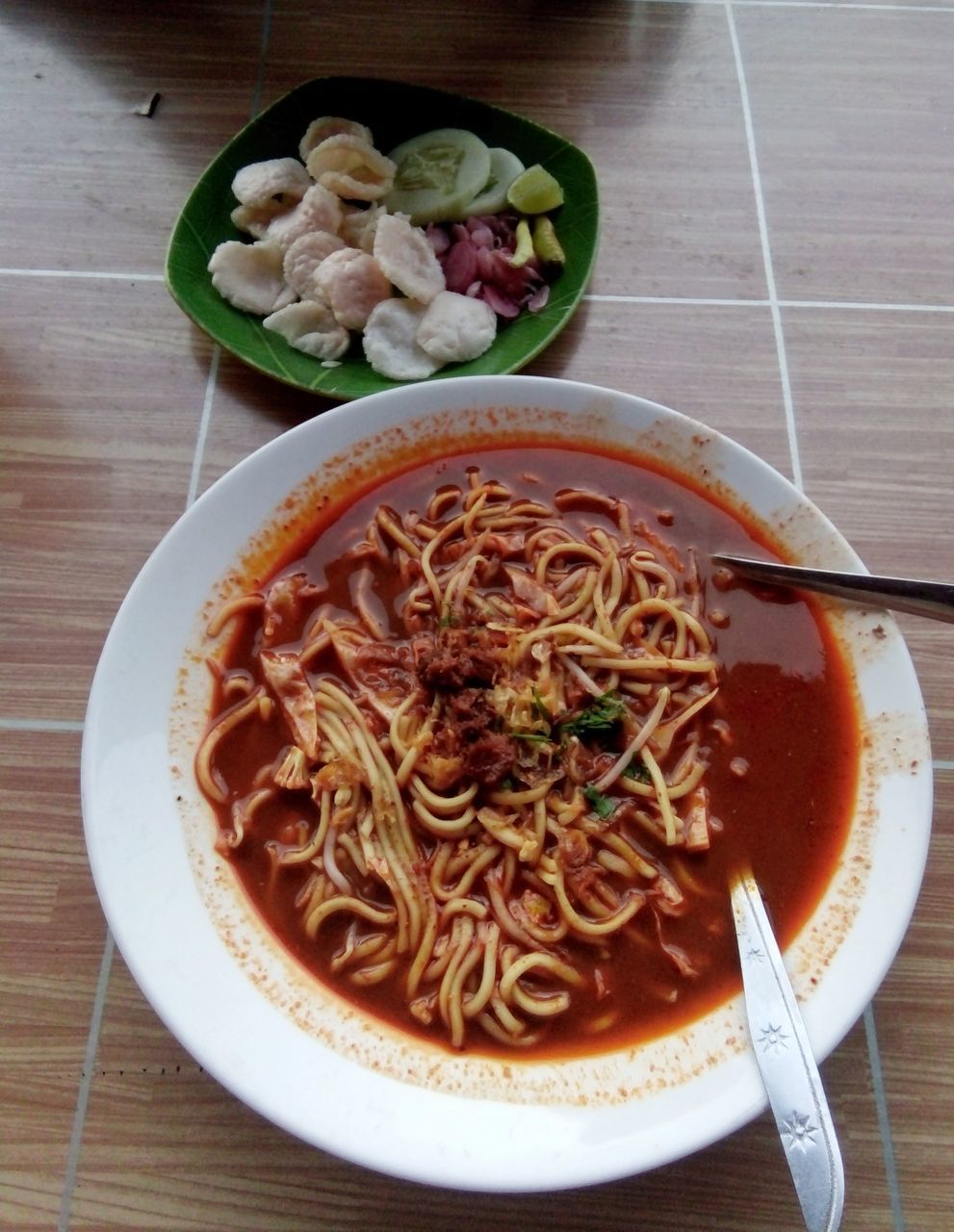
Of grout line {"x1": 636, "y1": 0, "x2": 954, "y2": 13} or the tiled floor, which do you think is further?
grout line {"x1": 636, "y1": 0, "x2": 954, "y2": 13}

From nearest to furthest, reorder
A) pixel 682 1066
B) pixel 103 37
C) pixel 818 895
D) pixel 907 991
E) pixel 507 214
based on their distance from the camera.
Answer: pixel 682 1066 < pixel 818 895 < pixel 907 991 < pixel 507 214 < pixel 103 37

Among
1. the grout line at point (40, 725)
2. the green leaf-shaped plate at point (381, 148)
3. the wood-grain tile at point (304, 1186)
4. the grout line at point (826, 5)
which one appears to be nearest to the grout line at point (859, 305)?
the green leaf-shaped plate at point (381, 148)

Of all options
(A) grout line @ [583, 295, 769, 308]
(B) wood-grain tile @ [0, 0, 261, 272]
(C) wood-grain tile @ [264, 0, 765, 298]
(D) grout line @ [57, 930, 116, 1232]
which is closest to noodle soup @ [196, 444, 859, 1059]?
(D) grout line @ [57, 930, 116, 1232]

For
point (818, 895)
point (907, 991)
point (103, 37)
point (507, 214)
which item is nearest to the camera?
point (818, 895)

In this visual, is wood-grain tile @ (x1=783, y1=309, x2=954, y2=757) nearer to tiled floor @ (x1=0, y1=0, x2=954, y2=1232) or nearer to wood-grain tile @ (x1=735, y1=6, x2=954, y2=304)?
tiled floor @ (x1=0, y1=0, x2=954, y2=1232)

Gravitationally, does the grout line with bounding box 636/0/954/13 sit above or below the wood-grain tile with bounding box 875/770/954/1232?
above

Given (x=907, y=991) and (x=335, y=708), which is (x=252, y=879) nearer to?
(x=335, y=708)

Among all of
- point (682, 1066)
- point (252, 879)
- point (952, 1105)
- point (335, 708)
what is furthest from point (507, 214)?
point (952, 1105)

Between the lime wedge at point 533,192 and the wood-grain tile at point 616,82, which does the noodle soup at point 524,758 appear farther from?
the wood-grain tile at point 616,82
